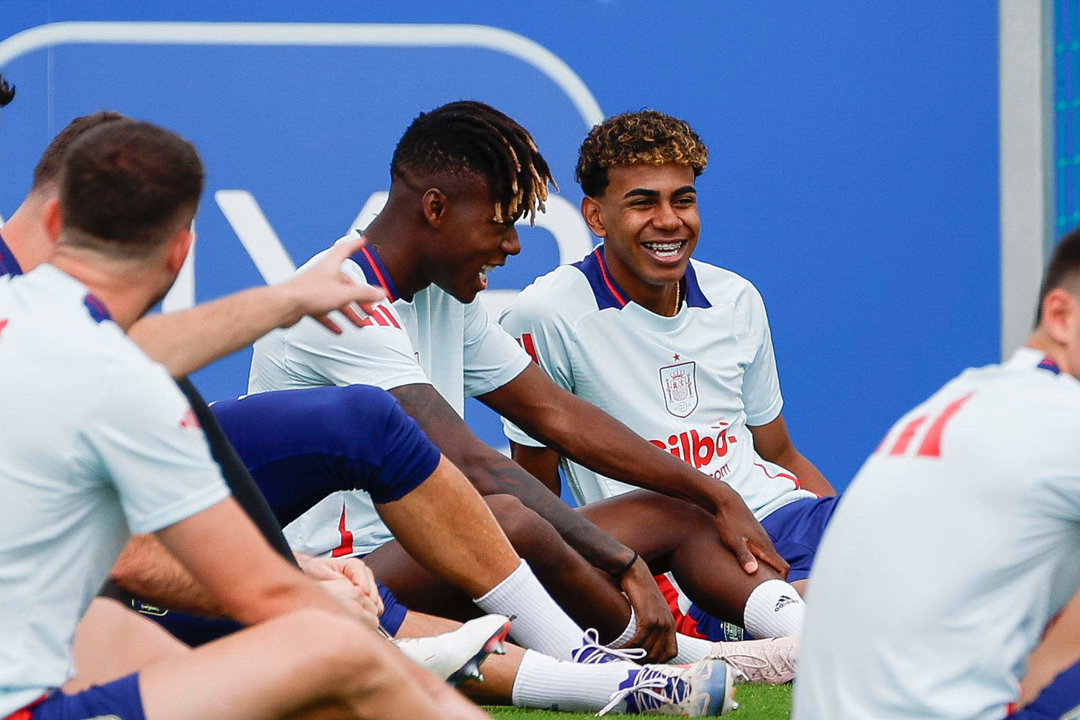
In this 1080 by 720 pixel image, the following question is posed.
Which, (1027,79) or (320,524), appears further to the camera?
(1027,79)

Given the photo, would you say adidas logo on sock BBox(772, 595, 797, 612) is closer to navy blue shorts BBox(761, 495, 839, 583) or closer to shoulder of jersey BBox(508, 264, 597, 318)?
navy blue shorts BBox(761, 495, 839, 583)

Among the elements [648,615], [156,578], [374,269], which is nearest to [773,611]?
[648,615]

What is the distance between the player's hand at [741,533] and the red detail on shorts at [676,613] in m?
0.27

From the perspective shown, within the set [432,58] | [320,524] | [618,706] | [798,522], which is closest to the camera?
[618,706]

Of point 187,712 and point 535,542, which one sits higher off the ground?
point 187,712

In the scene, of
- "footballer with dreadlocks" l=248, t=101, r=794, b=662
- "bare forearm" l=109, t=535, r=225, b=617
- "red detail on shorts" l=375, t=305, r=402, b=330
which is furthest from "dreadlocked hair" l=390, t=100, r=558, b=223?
"bare forearm" l=109, t=535, r=225, b=617

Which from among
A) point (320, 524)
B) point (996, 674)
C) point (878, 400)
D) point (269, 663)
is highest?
point (269, 663)

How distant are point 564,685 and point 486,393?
0.97m

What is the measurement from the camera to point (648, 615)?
273cm

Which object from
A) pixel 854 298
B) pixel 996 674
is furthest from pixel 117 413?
pixel 854 298

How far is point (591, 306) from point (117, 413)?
2.23 meters

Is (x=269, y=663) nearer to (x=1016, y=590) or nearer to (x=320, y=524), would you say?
(x=1016, y=590)

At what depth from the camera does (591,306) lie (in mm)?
3602

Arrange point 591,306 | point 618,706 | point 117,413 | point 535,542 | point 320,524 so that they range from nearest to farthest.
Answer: point 117,413 < point 618,706 < point 535,542 < point 320,524 < point 591,306
